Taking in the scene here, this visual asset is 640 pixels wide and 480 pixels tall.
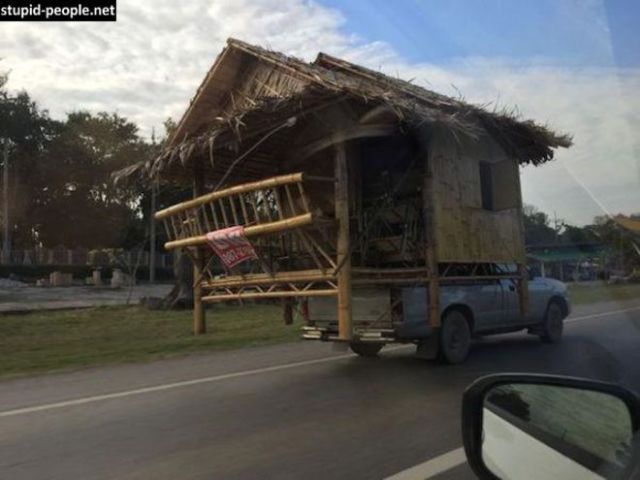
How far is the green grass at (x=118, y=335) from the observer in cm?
1241

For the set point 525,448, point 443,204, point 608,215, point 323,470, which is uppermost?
point 443,204

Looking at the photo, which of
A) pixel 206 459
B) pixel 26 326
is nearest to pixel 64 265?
pixel 26 326

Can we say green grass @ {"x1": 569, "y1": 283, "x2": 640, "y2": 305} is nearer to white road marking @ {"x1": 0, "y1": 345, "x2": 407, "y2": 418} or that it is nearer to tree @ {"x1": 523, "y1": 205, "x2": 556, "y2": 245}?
tree @ {"x1": 523, "y1": 205, "x2": 556, "y2": 245}

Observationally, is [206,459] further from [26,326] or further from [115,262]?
[115,262]

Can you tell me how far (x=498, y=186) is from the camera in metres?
11.5

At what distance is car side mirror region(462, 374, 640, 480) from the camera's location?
2.22 meters

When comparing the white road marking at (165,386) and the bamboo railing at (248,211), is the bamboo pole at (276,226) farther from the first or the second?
the white road marking at (165,386)

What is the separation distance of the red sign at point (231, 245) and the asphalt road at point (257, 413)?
160 cm

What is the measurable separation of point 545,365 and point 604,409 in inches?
311

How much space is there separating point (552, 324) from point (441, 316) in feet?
12.2

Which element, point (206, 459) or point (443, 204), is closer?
point (206, 459)

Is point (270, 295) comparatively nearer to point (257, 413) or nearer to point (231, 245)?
point (231, 245)

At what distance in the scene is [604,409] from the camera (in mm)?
2615

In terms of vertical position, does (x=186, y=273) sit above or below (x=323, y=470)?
above
